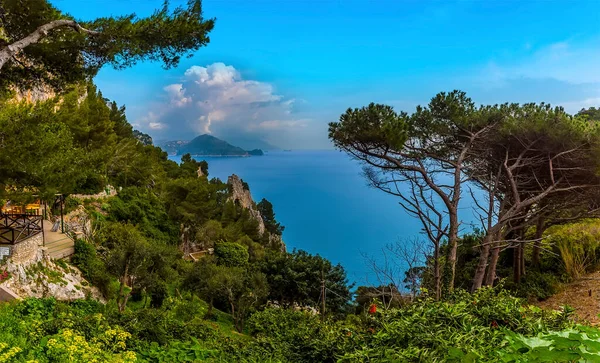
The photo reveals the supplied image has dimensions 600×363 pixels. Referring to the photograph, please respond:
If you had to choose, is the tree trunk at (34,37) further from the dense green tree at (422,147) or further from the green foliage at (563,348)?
the green foliage at (563,348)

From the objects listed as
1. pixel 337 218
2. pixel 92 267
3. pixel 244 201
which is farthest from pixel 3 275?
pixel 337 218

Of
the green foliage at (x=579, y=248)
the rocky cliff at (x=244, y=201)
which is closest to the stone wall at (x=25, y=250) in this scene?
the green foliage at (x=579, y=248)

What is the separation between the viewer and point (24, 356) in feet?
11.3

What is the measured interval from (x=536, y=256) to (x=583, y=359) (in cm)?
1083

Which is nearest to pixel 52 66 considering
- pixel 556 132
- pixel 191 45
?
pixel 191 45

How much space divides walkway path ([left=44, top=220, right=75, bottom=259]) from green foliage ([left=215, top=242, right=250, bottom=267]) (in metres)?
8.44

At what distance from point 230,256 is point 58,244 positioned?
9.65 m

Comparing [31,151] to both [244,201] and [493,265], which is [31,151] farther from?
[244,201]

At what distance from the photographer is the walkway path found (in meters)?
10.4

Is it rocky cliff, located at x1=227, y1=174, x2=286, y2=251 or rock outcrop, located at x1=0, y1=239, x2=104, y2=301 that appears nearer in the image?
rock outcrop, located at x1=0, y1=239, x2=104, y2=301

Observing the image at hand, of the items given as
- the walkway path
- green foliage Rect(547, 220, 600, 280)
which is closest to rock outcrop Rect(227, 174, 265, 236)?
the walkway path

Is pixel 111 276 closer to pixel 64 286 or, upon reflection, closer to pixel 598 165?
pixel 64 286

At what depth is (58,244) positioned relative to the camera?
36.5ft

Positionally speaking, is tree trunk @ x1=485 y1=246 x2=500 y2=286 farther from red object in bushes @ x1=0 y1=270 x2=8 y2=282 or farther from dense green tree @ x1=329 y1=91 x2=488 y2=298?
red object in bushes @ x1=0 y1=270 x2=8 y2=282
